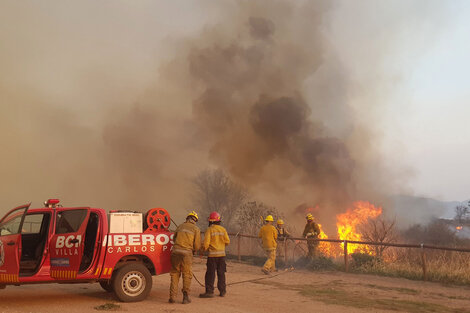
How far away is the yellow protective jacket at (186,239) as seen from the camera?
759 cm

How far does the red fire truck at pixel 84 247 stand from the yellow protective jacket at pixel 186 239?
1.34 feet

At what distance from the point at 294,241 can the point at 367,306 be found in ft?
23.5

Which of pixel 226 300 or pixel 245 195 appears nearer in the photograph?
pixel 226 300

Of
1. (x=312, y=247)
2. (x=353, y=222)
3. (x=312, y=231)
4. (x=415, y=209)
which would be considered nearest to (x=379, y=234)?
(x=353, y=222)

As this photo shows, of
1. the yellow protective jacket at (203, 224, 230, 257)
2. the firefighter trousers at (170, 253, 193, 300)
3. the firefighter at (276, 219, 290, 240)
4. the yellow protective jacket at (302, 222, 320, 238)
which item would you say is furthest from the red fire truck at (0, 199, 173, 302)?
the yellow protective jacket at (302, 222, 320, 238)

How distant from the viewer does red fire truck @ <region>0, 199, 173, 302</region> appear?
7059 mm

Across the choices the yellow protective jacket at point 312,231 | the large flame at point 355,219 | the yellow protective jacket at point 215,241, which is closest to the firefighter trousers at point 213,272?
the yellow protective jacket at point 215,241

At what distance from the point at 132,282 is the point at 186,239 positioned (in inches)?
51.4

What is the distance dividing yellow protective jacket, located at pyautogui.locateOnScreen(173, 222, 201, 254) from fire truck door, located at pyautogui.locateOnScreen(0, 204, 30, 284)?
2717mm

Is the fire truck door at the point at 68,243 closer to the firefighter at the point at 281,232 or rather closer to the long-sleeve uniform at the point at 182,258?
the long-sleeve uniform at the point at 182,258

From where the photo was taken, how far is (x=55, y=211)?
7.49 m

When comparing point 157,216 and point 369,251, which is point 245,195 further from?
point 157,216

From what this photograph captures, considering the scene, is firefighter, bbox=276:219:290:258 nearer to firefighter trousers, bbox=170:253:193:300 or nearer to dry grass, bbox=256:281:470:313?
dry grass, bbox=256:281:470:313

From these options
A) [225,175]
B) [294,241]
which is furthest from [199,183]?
[294,241]
